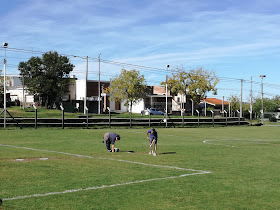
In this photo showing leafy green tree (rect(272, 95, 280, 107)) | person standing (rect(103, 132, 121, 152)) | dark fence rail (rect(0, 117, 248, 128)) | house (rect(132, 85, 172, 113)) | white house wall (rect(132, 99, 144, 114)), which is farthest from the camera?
leafy green tree (rect(272, 95, 280, 107))

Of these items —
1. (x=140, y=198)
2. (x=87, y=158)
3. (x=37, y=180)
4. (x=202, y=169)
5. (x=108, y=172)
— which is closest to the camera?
(x=140, y=198)

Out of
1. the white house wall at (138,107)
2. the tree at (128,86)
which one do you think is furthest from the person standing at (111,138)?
the white house wall at (138,107)

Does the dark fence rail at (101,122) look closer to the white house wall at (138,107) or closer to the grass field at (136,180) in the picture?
Result: the grass field at (136,180)

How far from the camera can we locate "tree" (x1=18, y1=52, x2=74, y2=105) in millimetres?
83250

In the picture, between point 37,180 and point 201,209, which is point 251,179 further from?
point 37,180

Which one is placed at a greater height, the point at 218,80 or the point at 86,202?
the point at 218,80

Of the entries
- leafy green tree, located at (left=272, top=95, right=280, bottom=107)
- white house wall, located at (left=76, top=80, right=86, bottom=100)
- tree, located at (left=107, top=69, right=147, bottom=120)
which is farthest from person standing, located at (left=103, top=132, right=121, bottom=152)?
leafy green tree, located at (left=272, top=95, right=280, bottom=107)

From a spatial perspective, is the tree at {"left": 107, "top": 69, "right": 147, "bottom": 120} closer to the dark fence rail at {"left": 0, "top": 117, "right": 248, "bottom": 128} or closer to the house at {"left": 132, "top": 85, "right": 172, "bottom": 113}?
the house at {"left": 132, "top": 85, "right": 172, "bottom": 113}

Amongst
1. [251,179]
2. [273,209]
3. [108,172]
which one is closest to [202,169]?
[251,179]

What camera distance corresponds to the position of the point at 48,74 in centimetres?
8469

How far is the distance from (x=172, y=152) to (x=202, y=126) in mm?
28973

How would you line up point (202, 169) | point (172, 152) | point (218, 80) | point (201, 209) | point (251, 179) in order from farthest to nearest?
1. point (218, 80)
2. point (172, 152)
3. point (202, 169)
4. point (251, 179)
5. point (201, 209)

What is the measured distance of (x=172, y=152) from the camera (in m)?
20.4

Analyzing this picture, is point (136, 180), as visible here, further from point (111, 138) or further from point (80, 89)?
point (80, 89)
